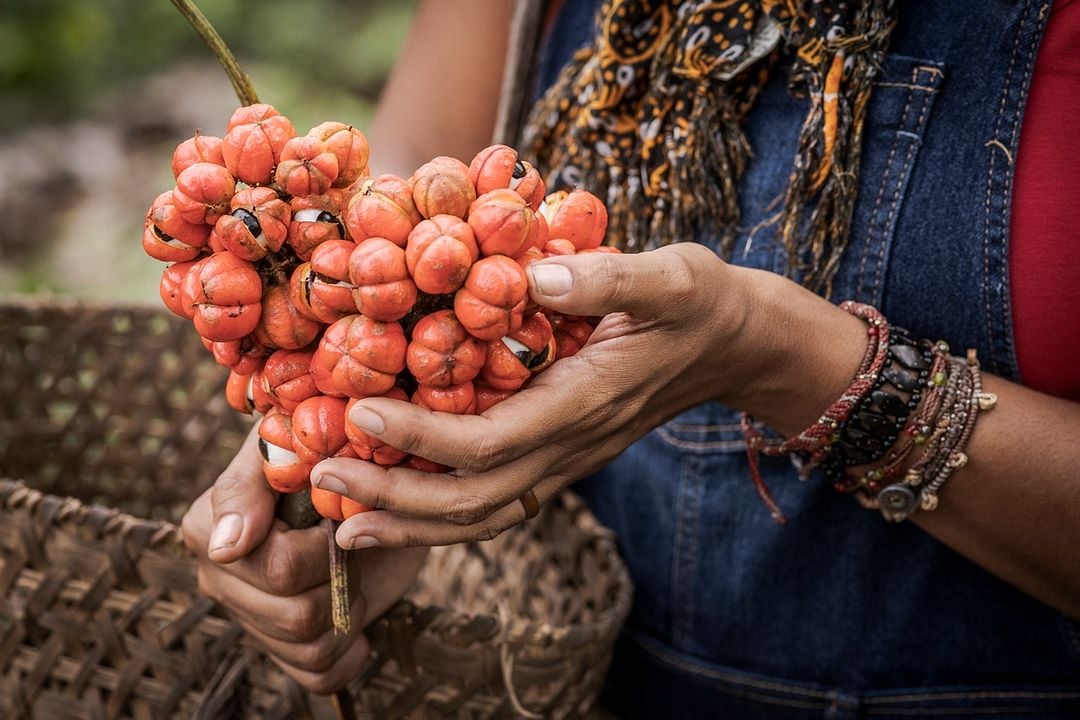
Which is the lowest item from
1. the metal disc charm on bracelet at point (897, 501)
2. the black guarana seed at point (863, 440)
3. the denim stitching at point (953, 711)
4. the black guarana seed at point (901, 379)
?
the denim stitching at point (953, 711)

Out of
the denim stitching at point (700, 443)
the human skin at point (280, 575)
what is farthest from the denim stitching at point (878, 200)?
the human skin at point (280, 575)

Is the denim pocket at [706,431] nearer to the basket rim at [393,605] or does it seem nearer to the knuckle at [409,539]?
the basket rim at [393,605]

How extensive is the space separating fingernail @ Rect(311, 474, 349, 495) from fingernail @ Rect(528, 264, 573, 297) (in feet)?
0.90

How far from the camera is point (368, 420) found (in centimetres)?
76

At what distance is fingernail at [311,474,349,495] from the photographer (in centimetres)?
81

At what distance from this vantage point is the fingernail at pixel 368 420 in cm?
76

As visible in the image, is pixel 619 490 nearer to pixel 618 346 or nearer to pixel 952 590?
pixel 952 590

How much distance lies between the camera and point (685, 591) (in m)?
1.45

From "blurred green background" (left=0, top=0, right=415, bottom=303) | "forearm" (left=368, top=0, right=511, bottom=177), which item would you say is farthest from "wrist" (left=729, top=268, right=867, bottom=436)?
"blurred green background" (left=0, top=0, right=415, bottom=303)

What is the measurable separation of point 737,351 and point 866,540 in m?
0.53

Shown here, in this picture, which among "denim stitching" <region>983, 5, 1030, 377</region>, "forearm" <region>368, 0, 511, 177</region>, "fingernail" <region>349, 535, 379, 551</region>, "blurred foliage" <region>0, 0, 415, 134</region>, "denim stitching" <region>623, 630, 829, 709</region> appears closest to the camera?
"fingernail" <region>349, 535, 379, 551</region>

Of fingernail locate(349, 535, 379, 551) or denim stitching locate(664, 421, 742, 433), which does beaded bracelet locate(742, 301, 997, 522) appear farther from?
fingernail locate(349, 535, 379, 551)

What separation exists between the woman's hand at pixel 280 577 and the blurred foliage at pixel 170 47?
410 centimetres

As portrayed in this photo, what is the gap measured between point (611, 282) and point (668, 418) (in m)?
0.33
